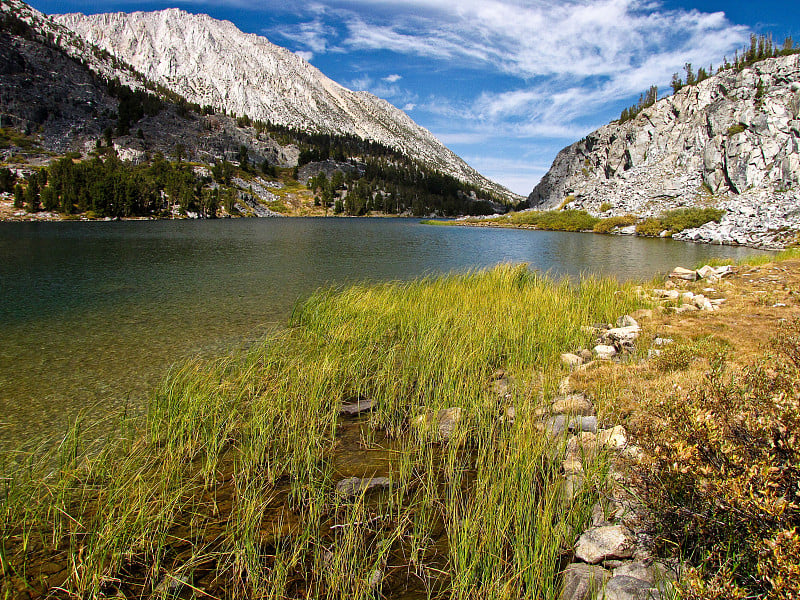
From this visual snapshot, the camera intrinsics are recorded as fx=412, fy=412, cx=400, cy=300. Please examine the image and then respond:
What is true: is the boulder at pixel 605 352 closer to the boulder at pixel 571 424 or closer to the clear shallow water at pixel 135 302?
the boulder at pixel 571 424

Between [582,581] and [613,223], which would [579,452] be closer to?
[582,581]

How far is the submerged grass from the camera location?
13.4 feet

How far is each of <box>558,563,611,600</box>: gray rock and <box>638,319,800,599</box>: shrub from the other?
2.10ft

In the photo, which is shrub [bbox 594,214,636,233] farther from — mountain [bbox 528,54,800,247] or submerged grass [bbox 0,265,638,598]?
submerged grass [bbox 0,265,638,598]

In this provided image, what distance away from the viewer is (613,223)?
75312 millimetres

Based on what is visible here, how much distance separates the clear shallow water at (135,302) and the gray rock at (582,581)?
855cm

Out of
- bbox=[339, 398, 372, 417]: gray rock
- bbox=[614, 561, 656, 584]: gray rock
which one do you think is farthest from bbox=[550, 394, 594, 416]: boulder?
bbox=[339, 398, 372, 417]: gray rock

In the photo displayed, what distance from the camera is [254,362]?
29.9 ft

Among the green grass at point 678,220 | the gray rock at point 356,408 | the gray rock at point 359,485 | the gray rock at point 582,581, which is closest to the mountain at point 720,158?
the green grass at point 678,220

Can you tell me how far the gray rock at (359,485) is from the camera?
5594 millimetres

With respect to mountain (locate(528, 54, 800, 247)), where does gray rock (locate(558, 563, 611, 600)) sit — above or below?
below

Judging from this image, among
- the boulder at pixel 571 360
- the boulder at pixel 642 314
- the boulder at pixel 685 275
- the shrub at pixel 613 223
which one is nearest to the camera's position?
the boulder at pixel 571 360

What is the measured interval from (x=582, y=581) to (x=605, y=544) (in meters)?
0.49

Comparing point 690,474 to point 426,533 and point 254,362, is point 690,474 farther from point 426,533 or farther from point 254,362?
point 254,362
